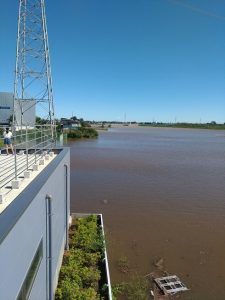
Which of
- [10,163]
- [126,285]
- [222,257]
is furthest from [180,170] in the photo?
[10,163]

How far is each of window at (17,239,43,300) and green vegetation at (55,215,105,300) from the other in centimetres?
192

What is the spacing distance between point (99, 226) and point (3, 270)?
8472 mm

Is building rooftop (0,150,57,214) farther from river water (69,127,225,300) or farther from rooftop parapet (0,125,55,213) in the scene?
river water (69,127,225,300)

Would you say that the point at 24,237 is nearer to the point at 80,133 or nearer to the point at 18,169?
the point at 18,169

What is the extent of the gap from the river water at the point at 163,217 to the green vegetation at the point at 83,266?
108 centimetres

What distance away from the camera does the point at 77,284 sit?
776cm

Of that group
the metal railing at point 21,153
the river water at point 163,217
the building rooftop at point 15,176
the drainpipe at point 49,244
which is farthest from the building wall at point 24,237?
the river water at point 163,217

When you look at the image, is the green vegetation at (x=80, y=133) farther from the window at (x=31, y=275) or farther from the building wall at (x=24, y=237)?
the window at (x=31, y=275)

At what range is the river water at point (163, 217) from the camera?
410 inches

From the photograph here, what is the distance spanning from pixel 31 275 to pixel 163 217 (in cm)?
1094

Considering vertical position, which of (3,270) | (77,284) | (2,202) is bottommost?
(77,284)

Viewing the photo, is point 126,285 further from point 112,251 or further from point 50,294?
point 50,294

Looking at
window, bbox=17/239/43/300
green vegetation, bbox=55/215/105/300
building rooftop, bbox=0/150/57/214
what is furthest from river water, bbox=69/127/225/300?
window, bbox=17/239/43/300

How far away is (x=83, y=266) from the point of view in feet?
29.2
